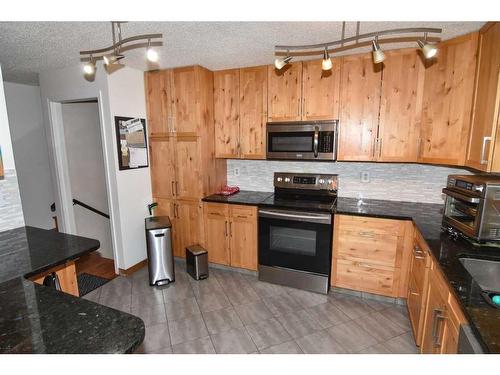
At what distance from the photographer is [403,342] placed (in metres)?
2.07

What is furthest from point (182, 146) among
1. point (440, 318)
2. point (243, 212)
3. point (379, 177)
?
point (440, 318)

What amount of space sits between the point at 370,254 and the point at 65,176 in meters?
3.75

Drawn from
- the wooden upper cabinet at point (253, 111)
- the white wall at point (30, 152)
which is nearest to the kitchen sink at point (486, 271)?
the wooden upper cabinet at point (253, 111)

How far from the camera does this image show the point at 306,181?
3.16 meters

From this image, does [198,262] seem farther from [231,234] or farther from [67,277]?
[67,277]

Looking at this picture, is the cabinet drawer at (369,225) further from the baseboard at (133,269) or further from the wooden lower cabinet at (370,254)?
the baseboard at (133,269)

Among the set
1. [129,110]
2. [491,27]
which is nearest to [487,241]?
[491,27]

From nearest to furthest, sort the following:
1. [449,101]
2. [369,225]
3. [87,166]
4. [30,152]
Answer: [449,101]
[369,225]
[87,166]
[30,152]

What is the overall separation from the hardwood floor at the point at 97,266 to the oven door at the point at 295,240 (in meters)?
1.92

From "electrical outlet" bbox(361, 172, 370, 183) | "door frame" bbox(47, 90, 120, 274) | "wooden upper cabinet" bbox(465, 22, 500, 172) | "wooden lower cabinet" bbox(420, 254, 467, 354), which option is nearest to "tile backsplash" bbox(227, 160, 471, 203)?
"electrical outlet" bbox(361, 172, 370, 183)

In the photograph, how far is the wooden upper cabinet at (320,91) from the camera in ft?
8.87

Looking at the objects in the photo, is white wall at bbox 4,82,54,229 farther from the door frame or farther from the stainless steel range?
the stainless steel range

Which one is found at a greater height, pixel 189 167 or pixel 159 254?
pixel 189 167
